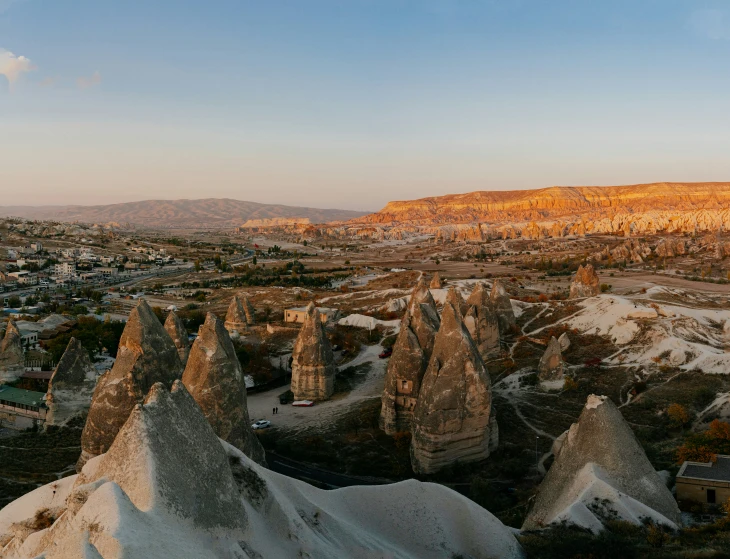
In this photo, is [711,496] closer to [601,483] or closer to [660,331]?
[601,483]

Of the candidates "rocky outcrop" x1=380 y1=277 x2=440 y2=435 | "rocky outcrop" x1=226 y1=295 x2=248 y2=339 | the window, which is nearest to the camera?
the window

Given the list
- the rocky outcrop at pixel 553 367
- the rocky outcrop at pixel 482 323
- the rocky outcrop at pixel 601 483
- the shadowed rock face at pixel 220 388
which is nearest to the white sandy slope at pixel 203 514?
the rocky outcrop at pixel 601 483

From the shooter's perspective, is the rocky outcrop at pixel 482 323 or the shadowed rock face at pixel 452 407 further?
the rocky outcrop at pixel 482 323

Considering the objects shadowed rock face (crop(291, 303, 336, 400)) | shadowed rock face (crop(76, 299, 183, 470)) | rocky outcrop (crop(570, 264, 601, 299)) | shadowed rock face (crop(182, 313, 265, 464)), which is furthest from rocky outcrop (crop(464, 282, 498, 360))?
shadowed rock face (crop(76, 299, 183, 470))

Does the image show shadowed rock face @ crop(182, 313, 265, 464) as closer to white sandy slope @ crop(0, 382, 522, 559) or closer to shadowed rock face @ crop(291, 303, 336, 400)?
white sandy slope @ crop(0, 382, 522, 559)

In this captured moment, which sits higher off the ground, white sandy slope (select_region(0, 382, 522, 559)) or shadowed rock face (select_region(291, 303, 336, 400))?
white sandy slope (select_region(0, 382, 522, 559))

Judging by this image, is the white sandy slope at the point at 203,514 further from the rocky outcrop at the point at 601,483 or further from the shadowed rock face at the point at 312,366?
the shadowed rock face at the point at 312,366

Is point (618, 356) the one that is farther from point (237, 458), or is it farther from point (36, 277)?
point (36, 277)
